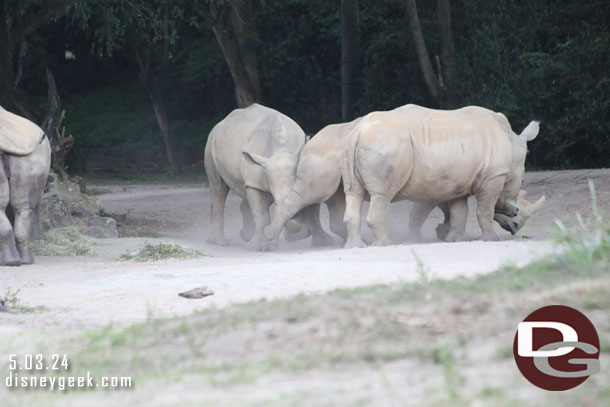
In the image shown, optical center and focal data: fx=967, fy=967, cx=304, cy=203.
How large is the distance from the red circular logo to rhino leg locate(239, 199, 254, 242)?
A: 29.6 ft

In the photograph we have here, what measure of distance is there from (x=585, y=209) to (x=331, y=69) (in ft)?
45.7

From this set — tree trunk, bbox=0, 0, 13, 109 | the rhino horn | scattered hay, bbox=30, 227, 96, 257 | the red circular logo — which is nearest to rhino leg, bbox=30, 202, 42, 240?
→ scattered hay, bbox=30, 227, 96, 257

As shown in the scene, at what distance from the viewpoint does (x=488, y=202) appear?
11.8 meters

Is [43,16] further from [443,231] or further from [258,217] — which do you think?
[443,231]

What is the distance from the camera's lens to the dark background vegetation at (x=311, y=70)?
19875mm

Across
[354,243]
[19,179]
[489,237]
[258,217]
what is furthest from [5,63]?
[489,237]

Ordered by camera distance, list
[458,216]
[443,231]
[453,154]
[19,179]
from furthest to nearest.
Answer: [443,231], [458,216], [453,154], [19,179]

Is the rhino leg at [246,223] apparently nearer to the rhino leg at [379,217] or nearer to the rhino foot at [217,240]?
the rhino foot at [217,240]

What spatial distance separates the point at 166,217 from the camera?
1678 centimetres

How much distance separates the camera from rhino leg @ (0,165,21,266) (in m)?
10.5

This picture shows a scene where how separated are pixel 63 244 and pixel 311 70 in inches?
612

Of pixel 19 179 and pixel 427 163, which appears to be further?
Result: pixel 427 163

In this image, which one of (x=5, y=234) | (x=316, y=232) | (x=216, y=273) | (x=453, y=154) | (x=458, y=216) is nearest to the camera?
(x=216, y=273)

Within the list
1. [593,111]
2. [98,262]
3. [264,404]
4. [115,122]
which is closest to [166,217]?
[98,262]
